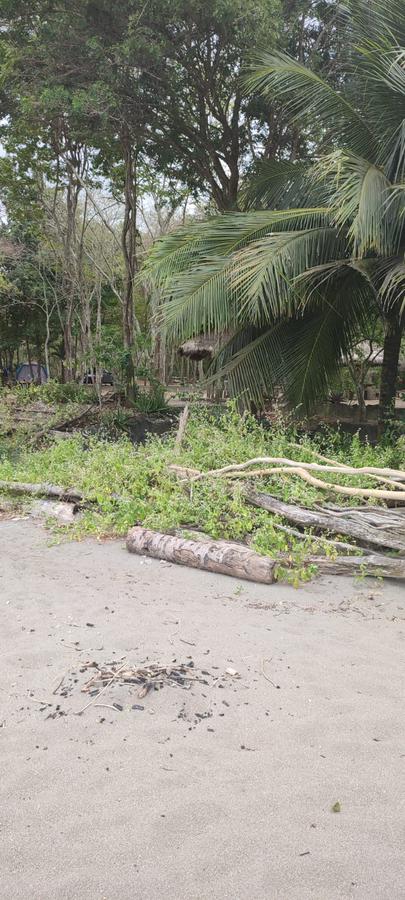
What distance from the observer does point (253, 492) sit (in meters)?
6.04

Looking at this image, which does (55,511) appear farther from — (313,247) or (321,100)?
(321,100)

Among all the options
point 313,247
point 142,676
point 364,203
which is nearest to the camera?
point 142,676

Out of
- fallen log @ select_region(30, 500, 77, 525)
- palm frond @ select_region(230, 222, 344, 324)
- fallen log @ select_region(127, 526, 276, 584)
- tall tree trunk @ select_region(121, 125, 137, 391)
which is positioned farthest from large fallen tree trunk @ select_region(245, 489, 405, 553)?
tall tree trunk @ select_region(121, 125, 137, 391)

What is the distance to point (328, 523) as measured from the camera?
17.7ft

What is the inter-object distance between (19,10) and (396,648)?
12.0 m

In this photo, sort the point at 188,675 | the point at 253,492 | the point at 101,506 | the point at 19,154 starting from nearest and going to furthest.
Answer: the point at 188,675, the point at 253,492, the point at 101,506, the point at 19,154

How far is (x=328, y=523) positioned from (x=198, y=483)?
146cm

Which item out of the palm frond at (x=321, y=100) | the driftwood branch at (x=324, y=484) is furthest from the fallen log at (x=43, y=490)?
the palm frond at (x=321, y=100)

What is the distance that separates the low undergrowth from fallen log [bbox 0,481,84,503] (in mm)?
101

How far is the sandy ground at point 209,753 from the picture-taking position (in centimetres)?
205

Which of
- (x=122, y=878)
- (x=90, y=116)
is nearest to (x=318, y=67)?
(x=90, y=116)

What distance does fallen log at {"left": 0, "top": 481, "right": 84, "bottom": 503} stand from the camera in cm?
715

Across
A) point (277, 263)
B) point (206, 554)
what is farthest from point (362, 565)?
point (277, 263)

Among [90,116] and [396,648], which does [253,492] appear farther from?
[90,116]
